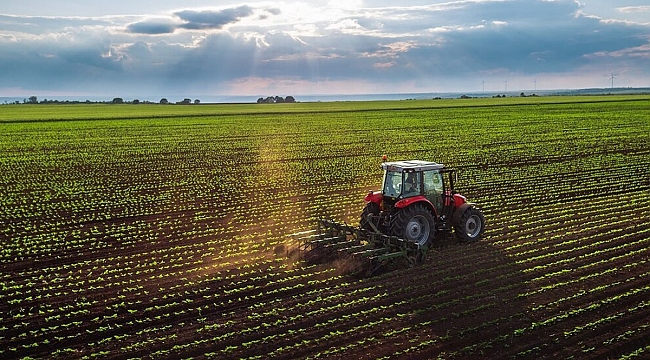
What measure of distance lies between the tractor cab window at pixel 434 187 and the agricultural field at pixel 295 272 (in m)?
1.18

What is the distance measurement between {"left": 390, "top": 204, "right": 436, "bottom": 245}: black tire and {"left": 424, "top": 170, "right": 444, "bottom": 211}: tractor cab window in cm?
49

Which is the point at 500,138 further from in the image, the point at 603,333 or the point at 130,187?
the point at 603,333

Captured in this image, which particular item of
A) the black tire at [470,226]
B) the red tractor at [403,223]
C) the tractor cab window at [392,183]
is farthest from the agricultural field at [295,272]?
the tractor cab window at [392,183]

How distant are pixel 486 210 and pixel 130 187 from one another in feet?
46.4

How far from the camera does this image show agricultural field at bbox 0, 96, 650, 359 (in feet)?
31.6

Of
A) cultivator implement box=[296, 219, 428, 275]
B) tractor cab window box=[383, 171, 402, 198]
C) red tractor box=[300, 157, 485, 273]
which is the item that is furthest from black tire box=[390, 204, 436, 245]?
tractor cab window box=[383, 171, 402, 198]

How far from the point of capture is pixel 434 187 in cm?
1402

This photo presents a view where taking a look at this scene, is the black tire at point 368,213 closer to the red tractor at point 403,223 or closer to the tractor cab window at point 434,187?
the red tractor at point 403,223

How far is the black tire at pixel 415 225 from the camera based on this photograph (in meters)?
13.1

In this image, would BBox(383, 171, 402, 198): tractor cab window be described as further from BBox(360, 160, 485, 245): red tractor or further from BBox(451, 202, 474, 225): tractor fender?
BBox(451, 202, 474, 225): tractor fender

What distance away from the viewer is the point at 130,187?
79.2 feet

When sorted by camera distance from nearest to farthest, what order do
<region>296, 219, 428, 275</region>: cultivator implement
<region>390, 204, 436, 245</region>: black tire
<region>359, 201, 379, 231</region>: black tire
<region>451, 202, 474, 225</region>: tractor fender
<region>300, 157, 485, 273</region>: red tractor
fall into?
1. <region>296, 219, 428, 275</region>: cultivator implement
2. <region>300, 157, 485, 273</region>: red tractor
3. <region>390, 204, 436, 245</region>: black tire
4. <region>359, 201, 379, 231</region>: black tire
5. <region>451, 202, 474, 225</region>: tractor fender

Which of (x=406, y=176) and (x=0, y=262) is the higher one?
(x=406, y=176)

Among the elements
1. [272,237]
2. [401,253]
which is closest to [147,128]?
[272,237]
